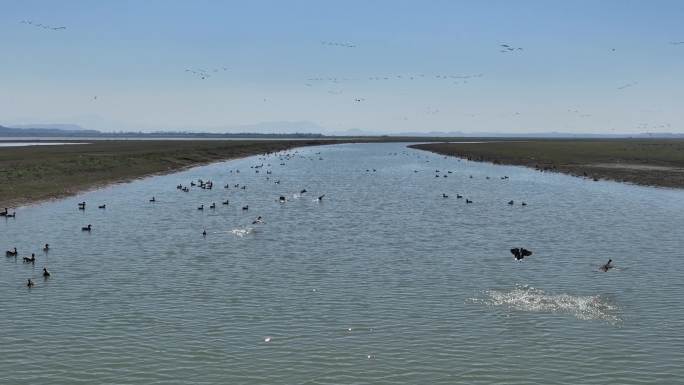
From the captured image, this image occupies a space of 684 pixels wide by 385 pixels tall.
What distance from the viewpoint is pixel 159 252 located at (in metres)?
32.9

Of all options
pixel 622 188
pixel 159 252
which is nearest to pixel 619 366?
pixel 159 252

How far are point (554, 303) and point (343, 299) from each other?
7.56 meters

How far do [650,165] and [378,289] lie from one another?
3352 inches

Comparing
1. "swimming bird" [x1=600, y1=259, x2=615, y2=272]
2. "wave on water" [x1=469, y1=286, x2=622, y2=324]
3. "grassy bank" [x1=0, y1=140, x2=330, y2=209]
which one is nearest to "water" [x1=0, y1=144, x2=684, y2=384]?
"wave on water" [x1=469, y1=286, x2=622, y2=324]

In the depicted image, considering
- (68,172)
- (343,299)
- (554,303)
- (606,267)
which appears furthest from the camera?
(68,172)

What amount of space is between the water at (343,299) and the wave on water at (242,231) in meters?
0.15

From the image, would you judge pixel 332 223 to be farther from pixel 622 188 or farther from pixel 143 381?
pixel 622 188

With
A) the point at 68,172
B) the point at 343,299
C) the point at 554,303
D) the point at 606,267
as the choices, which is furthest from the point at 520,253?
the point at 68,172

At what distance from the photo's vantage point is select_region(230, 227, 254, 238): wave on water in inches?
1544

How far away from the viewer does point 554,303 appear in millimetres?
23234

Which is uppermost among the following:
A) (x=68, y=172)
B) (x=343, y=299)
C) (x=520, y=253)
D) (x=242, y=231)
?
(x=68, y=172)

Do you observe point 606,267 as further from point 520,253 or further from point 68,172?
point 68,172

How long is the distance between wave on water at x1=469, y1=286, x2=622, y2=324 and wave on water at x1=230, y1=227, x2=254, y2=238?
60.5 ft

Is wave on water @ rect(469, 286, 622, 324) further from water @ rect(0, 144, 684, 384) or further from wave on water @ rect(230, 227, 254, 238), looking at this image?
wave on water @ rect(230, 227, 254, 238)
